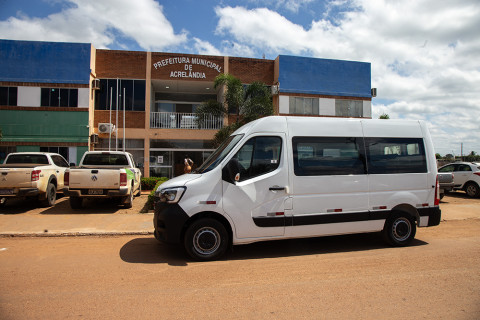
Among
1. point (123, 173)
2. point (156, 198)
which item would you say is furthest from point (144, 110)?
point (156, 198)

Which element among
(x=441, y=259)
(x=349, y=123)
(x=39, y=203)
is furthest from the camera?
(x=39, y=203)

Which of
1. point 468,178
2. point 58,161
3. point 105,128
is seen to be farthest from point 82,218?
point 468,178

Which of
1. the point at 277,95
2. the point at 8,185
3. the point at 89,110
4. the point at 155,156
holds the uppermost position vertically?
the point at 277,95

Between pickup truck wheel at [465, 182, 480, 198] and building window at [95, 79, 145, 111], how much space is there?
667 inches

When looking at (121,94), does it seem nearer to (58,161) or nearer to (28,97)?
(28,97)

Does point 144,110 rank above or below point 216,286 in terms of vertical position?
above

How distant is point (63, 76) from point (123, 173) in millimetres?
11390

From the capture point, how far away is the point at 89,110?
17469mm

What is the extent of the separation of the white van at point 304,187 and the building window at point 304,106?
43.2 feet

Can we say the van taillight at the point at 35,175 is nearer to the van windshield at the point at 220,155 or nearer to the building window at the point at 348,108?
the van windshield at the point at 220,155

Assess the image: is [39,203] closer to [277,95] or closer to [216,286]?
[216,286]

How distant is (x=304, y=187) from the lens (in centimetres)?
555

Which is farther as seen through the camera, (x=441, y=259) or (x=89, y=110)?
(x=89, y=110)

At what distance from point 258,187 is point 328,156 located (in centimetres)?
148
